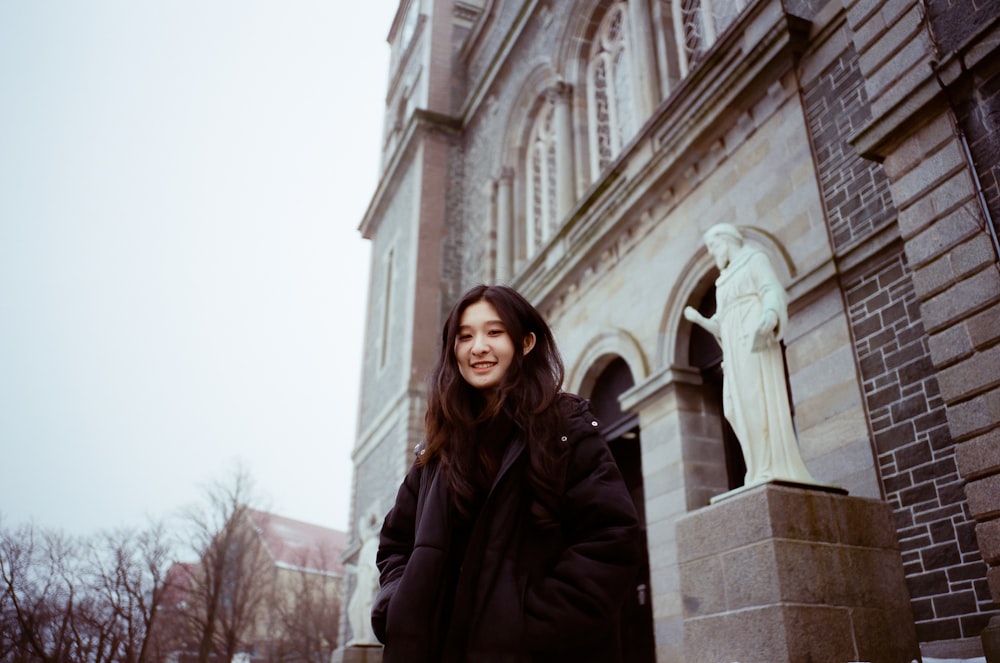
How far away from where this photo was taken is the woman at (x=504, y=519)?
1.81 metres

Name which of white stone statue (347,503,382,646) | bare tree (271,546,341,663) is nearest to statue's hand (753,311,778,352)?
white stone statue (347,503,382,646)

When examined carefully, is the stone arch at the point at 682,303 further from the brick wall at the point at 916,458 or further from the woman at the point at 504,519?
the woman at the point at 504,519

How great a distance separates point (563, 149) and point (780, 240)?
7325mm

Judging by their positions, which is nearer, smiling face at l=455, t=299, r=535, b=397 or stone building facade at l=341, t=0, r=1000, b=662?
smiling face at l=455, t=299, r=535, b=397

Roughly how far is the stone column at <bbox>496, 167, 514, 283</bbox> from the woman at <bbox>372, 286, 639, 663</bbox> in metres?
14.0

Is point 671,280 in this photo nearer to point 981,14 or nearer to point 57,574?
point 981,14

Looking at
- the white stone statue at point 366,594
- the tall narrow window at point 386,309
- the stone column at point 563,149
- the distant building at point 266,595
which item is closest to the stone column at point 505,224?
the stone column at point 563,149

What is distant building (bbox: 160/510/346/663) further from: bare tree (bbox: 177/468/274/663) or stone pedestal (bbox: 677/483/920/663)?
stone pedestal (bbox: 677/483/920/663)

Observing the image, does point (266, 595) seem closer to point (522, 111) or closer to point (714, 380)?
point (522, 111)

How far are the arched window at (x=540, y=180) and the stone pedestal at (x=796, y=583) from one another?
36.7 ft

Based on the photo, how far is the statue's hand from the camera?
5.92 meters

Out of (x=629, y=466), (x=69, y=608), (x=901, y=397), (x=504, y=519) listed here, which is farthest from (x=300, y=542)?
(x=504, y=519)

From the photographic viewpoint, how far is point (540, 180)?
17328 millimetres

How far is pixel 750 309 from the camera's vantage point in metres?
6.14
